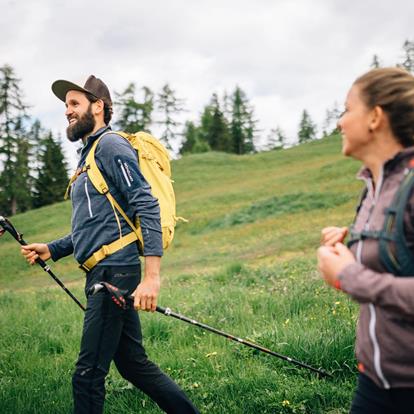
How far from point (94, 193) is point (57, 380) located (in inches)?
88.8

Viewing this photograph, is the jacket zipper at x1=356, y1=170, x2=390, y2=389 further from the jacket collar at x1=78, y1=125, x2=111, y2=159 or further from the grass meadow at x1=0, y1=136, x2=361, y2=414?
the jacket collar at x1=78, y1=125, x2=111, y2=159

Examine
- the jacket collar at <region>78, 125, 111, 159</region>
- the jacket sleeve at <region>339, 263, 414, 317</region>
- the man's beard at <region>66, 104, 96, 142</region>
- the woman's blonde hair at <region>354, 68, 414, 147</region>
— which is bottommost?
the jacket sleeve at <region>339, 263, 414, 317</region>

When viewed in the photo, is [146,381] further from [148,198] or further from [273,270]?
[273,270]

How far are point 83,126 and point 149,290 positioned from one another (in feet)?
4.68

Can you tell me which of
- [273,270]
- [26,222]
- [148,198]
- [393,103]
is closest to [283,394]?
[148,198]

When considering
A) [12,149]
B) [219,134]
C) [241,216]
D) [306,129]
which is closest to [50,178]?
[12,149]

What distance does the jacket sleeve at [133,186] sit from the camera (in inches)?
140

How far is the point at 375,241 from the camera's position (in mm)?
2158

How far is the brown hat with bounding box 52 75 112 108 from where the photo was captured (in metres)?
3.95

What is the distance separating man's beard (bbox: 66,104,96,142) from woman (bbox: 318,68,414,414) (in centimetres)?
221

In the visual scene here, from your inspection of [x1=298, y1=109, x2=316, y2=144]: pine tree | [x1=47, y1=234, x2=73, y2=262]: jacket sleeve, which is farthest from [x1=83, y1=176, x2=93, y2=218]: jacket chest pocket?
[x1=298, y1=109, x2=316, y2=144]: pine tree

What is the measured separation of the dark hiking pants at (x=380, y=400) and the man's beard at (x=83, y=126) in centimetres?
268

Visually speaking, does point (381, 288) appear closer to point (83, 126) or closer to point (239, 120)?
point (83, 126)

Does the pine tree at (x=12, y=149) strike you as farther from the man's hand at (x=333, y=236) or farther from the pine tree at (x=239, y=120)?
the man's hand at (x=333, y=236)
